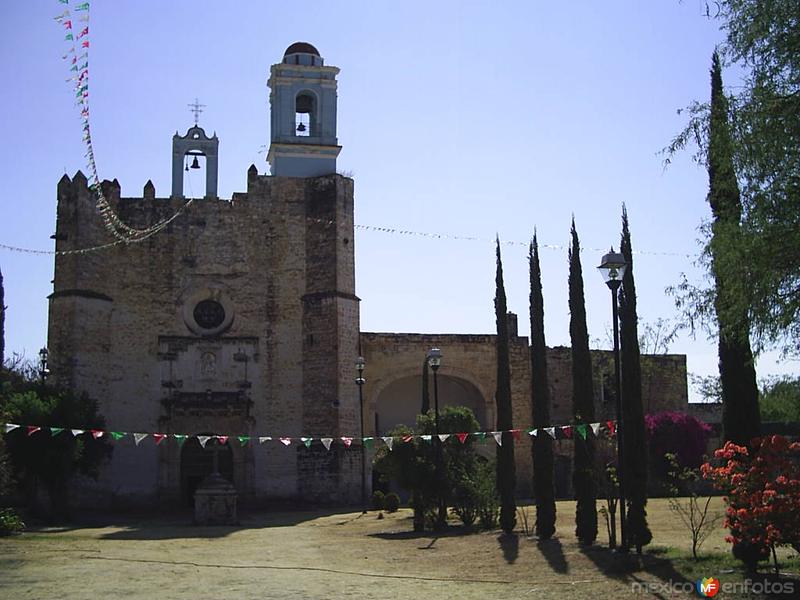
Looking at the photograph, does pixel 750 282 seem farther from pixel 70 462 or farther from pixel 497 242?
pixel 70 462

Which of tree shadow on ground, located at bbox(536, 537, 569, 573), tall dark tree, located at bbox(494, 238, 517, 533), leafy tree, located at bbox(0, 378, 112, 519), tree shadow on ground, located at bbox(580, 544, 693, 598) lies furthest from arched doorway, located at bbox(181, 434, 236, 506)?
tree shadow on ground, located at bbox(580, 544, 693, 598)

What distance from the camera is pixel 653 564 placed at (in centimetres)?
1214

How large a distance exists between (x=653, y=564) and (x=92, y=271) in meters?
21.8

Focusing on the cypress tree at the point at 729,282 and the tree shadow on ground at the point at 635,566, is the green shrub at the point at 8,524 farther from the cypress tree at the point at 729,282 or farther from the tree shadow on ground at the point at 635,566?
the cypress tree at the point at 729,282

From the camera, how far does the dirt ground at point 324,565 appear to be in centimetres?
1088

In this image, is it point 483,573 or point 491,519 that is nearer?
point 483,573

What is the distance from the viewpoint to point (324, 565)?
13.7 m

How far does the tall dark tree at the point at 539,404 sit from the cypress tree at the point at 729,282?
527 cm

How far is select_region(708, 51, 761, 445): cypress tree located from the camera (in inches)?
372

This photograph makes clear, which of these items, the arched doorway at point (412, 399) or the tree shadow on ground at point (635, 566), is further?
the arched doorway at point (412, 399)

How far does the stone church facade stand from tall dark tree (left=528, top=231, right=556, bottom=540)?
1208 cm

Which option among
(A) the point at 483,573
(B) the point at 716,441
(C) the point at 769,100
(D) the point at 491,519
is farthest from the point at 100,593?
(B) the point at 716,441

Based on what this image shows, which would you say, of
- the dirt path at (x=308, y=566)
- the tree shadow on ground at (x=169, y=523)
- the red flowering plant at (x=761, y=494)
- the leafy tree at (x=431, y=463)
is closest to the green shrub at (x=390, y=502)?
the tree shadow on ground at (x=169, y=523)

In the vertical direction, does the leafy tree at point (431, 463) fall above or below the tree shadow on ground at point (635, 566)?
above
